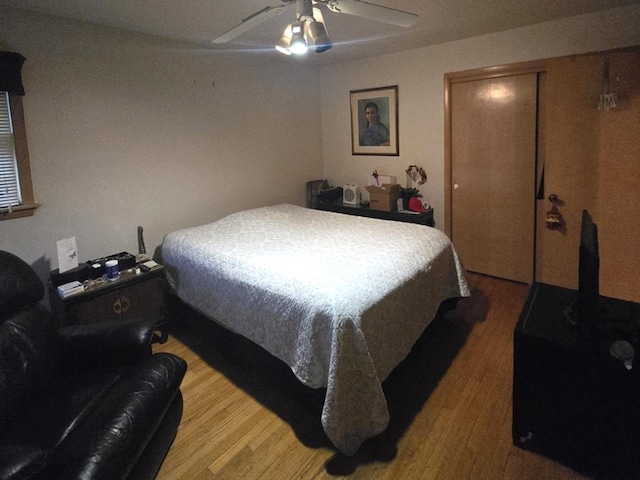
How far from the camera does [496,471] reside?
66.3 inches

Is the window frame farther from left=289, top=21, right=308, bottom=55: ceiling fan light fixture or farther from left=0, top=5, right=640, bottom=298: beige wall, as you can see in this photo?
left=289, top=21, right=308, bottom=55: ceiling fan light fixture

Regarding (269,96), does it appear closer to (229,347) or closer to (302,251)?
(302,251)

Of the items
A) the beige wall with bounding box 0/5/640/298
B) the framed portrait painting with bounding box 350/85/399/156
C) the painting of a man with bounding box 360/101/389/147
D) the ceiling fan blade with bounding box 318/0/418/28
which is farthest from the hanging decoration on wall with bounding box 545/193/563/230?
the ceiling fan blade with bounding box 318/0/418/28

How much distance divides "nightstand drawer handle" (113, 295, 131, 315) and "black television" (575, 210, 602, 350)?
2.57 meters

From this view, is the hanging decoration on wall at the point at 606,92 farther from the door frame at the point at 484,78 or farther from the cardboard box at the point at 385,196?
the cardboard box at the point at 385,196

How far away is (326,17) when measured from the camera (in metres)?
2.77

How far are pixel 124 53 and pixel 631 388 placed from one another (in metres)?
3.64

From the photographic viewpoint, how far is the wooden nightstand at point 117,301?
2373 mm

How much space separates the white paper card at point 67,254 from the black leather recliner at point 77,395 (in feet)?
1.89

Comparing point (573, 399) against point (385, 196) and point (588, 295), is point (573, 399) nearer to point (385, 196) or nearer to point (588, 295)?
point (588, 295)

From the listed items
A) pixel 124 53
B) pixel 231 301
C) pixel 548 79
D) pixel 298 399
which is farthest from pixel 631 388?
pixel 124 53

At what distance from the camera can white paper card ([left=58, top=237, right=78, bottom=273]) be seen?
8.20ft

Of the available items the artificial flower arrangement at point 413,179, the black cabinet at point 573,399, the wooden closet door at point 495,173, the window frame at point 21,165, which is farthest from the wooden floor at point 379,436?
the artificial flower arrangement at point 413,179

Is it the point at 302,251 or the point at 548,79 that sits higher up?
the point at 548,79
